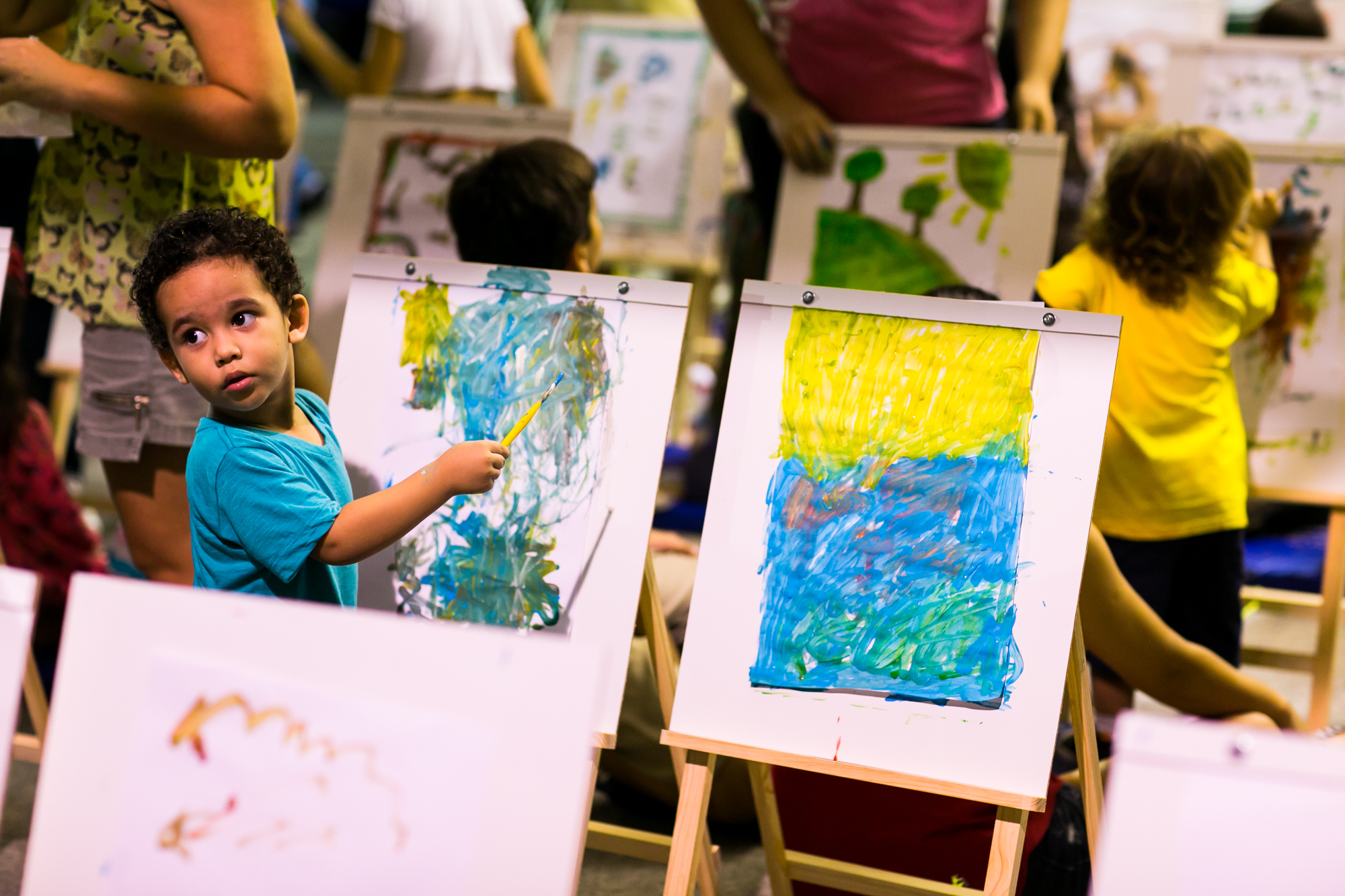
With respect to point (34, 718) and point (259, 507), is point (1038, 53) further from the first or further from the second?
point (34, 718)

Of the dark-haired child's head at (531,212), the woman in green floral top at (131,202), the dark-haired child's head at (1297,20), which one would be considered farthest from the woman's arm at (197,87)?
the dark-haired child's head at (1297,20)

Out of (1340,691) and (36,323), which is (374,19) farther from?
(1340,691)

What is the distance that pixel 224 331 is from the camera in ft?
4.25

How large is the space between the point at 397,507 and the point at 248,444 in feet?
0.61

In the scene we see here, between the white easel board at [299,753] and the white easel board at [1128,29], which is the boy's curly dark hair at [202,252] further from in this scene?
the white easel board at [1128,29]

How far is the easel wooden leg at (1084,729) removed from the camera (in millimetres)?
1396

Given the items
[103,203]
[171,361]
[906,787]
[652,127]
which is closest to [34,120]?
[103,203]

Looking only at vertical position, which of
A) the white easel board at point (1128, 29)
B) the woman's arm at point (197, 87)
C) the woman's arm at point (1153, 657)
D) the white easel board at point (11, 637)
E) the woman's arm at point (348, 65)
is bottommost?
the white easel board at point (11, 637)

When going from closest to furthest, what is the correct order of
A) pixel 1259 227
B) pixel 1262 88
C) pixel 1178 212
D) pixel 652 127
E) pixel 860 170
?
pixel 1178 212
pixel 1259 227
pixel 860 170
pixel 1262 88
pixel 652 127

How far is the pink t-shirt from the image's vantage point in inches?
97.9

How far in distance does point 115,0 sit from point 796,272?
54.5 inches

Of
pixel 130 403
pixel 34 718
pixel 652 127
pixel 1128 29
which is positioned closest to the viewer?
pixel 130 403

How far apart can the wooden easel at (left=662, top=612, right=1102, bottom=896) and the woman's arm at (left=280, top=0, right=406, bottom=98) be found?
2.34m

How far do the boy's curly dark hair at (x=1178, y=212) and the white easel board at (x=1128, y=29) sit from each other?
2503 mm
